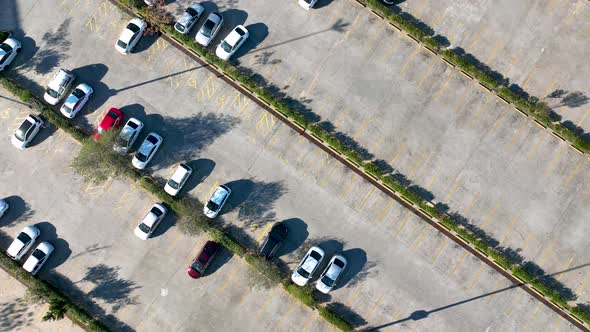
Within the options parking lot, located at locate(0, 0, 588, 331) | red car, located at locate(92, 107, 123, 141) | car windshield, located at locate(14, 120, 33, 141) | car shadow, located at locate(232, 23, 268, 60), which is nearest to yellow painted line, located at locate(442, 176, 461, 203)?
parking lot, located at locate(0, 0, 588, 331)

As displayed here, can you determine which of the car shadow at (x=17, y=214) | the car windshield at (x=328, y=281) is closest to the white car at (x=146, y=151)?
the car shadow at (x=17, y=214)

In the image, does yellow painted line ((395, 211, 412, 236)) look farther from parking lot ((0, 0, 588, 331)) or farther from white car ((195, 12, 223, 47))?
white car ((195, 12, 223, 47))

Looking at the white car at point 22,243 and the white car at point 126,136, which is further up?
the white car at point 126,136

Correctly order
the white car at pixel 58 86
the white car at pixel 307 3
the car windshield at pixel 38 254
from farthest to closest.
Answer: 1. the white car at pixel 58 86
2. the white car at pixel 307 3
3. the car windshield at pixel 38 254

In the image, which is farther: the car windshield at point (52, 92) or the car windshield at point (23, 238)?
the car windshield at point (52, 92)

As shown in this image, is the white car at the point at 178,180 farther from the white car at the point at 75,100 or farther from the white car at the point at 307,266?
the white car at the point at 307,266

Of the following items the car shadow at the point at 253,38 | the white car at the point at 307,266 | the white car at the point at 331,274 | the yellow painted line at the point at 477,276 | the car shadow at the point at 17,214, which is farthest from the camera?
the car shadow at the point at 253,38
